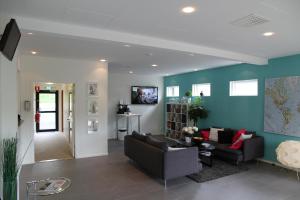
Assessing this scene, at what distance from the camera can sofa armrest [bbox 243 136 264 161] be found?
481 centimetres

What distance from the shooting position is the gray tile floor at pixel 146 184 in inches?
133

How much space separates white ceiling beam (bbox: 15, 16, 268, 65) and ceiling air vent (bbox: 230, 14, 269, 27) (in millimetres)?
1200

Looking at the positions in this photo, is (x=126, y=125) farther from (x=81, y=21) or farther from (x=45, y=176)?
(x=81, y=21)

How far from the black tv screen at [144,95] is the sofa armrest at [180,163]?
5.17 metres

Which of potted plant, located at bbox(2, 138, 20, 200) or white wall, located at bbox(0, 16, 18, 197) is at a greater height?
white wall, located at bbox(0, 16, 18, 197)

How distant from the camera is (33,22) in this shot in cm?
273

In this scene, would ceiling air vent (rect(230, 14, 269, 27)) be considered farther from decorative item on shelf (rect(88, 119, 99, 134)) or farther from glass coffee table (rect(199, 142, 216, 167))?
decorative item on shelf (rect(88, 119, 99, 134))

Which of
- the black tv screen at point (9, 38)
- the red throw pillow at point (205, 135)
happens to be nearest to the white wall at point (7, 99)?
the black tv screen at point (9, 38)

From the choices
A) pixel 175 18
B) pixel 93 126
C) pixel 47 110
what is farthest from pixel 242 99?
pixel 47 110

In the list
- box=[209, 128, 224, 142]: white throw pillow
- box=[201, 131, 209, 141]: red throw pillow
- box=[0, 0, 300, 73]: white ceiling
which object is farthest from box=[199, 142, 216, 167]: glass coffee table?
box=[0, 0, 300, 73]: white ceiling

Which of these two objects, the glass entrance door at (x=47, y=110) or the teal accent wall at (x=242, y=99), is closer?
the teal accent wall at (x=242, y=99)

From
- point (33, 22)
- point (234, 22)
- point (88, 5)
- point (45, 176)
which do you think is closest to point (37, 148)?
point (45, 176)

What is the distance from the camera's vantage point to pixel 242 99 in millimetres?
5809

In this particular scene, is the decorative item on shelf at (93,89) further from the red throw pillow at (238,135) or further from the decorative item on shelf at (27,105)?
the red throw pillow at (238,135)
